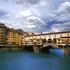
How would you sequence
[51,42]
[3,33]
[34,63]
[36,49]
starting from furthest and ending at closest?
[3,33]
[51,42]
[36,49]
[34,63]

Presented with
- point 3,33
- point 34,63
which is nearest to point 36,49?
point 34,63

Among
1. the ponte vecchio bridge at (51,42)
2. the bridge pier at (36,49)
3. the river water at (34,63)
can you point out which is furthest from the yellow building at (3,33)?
the river water at (34,63)

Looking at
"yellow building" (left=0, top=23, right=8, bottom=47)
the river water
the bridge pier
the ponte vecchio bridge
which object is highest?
"yellow building" (left=0, top=23, right=8, bottom=47)

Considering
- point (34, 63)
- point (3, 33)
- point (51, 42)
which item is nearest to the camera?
point (34, 63)

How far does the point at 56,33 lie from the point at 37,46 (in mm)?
22946

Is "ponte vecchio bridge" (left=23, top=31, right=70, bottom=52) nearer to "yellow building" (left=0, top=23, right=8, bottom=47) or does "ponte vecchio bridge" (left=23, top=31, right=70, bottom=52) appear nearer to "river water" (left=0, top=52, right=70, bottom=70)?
"yellow building" (left=0, top=23, right=8, bottom=47)

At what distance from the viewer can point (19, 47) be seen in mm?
83938

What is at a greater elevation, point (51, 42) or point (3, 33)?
point (3, 33)

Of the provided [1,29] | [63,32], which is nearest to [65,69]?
[63,32]

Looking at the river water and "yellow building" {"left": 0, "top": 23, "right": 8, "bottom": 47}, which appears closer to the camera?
the river water

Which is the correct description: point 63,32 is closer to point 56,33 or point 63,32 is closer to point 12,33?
point 56,33

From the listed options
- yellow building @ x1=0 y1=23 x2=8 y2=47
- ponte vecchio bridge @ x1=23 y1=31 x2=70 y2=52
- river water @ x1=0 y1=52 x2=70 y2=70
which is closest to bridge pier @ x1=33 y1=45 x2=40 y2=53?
ponte vecchio bridge @ x1=23 y1=31 x2=70 y2=52

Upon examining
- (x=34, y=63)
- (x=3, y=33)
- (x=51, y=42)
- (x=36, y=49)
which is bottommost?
(x=34, y=63)

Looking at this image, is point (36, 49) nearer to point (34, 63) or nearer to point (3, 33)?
point (34, 63)
